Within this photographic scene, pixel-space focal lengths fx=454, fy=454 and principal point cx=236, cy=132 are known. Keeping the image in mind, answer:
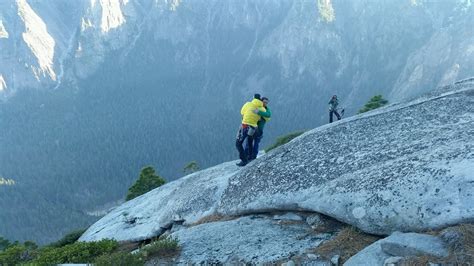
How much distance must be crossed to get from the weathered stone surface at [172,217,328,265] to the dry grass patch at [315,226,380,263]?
491 mm

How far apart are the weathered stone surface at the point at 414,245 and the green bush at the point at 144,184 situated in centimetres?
4064

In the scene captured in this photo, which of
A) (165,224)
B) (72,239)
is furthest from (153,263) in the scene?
(72,239)

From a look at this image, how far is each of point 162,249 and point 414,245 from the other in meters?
6.80

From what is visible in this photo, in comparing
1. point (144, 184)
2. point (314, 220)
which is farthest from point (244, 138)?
point (144, 184)

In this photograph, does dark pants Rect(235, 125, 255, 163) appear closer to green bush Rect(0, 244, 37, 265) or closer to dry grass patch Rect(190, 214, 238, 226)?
dry grass patch Rect(190, 214, 238, 226)

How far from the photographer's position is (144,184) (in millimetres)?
50219

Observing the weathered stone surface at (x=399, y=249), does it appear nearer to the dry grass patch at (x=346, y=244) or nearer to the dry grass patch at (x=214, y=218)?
the dry grass patch at (x=346, y=244)

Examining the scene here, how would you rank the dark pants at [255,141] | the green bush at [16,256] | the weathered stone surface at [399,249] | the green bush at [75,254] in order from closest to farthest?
the weathered stone surface at [399,249] → the green bush at [75,254] → the green bush at [16,256] → the dark pants at [255,141]

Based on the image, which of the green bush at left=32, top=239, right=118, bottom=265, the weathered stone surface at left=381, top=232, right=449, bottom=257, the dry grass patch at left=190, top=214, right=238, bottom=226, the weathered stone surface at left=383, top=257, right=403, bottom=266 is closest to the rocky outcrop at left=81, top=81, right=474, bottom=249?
the dry grass patch at left=190, top=214, right=238, bottom=226

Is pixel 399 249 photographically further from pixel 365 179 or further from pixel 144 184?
pixel 144 184

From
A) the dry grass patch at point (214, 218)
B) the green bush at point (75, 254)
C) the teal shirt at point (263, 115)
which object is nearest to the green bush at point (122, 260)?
the green bush at point (75, 254)

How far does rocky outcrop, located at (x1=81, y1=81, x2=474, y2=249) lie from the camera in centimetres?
1188

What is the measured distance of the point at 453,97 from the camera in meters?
17.6

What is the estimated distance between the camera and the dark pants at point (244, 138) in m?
20.7
